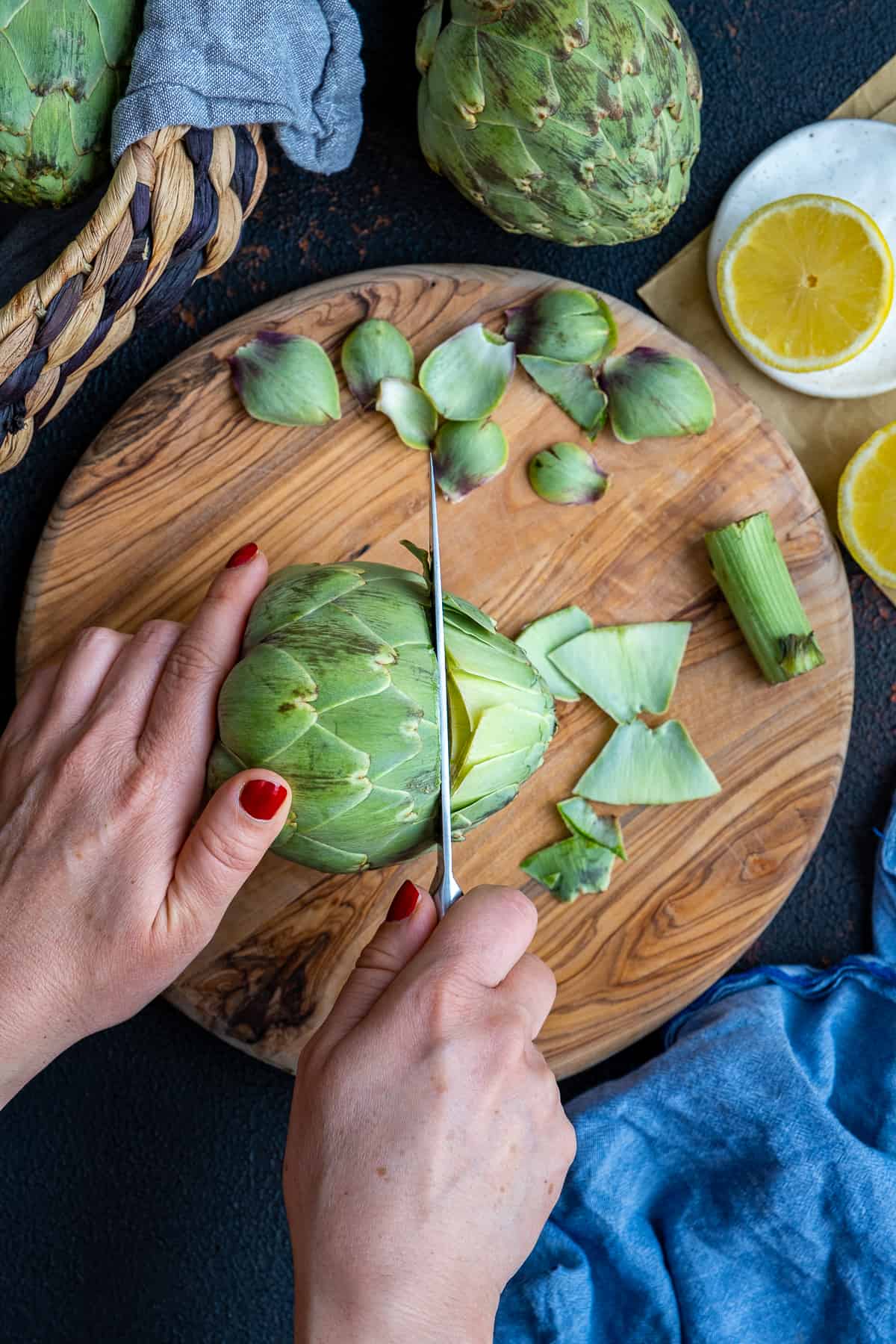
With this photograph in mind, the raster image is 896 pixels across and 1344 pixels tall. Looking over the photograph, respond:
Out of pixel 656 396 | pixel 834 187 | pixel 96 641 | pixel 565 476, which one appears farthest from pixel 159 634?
pixel 834 187

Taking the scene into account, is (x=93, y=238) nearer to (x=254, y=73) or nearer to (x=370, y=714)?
(x=254, y=73)

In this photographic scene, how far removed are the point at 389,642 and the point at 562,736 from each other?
307 millimetres

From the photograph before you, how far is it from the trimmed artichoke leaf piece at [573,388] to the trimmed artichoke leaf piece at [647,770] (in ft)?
0.94

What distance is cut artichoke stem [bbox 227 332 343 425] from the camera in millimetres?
1062

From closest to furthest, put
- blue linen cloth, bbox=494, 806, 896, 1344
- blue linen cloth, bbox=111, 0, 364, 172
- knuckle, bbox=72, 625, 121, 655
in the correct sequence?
blue linen cloth, bbox=111, 0, 364, 172, knuckle, bbox=72, 625, 121, 655, blue linen cloth, bbox=494, 806, 896, 1344

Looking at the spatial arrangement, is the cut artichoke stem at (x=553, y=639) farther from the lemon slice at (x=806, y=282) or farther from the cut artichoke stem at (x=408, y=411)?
the lemon slice at (x=806, y=282)

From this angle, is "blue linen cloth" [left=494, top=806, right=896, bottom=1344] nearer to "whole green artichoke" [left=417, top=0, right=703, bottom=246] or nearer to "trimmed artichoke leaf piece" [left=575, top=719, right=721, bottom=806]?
"trimmed artichoke leaf piece" [left=575, top=719, right=721, bottom=806]

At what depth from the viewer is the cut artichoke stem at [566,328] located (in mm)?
1074

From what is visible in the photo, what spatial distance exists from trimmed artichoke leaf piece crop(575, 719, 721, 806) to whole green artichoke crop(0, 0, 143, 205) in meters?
0.67

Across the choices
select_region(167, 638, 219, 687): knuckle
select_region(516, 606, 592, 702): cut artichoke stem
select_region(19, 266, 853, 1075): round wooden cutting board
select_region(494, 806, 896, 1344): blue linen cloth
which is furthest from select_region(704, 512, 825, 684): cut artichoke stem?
select_region(167, 638, 219, 687): knuckle

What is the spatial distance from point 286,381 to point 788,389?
51 cm

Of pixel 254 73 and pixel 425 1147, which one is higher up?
pixel 254 73

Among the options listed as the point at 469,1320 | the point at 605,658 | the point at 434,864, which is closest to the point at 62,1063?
the point at 434,864

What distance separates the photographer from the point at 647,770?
1.09 metres
